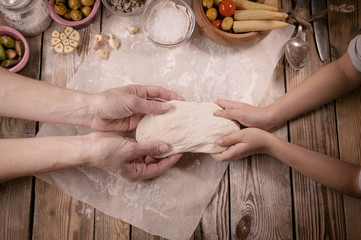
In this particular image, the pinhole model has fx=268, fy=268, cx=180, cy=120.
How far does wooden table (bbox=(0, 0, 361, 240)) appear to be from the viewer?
108 centimetres

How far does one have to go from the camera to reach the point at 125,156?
97 cm

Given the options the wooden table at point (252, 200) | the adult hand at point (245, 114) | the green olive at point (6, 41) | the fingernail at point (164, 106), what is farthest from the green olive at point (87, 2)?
the adult hand at point (245, 114)

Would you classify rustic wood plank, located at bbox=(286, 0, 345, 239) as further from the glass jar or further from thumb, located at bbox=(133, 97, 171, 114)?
the glass jar

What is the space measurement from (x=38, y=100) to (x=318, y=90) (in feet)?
3.46

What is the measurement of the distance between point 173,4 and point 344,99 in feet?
2.73

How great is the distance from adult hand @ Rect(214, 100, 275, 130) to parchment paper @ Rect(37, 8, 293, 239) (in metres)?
0.08

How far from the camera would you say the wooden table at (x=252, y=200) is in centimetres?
108

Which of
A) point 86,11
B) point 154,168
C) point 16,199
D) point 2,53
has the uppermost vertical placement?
point 86,11

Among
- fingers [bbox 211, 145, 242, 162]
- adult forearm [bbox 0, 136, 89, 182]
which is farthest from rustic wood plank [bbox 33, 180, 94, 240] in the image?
fingers [bbox 211, 145, 242, 162]

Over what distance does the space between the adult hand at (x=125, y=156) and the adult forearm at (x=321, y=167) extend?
0.39 metres

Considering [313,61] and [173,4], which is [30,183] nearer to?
[173,4]

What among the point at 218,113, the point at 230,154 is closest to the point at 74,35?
the point at 218,113

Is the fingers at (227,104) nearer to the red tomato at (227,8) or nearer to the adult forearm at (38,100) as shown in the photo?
the red tomato at (227,8)

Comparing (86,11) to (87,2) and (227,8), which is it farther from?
(227,8)
